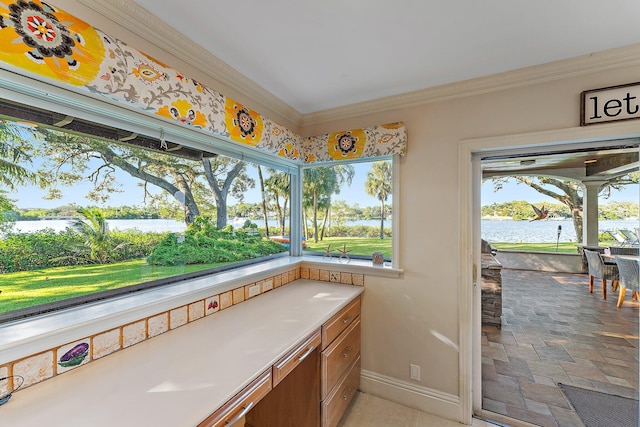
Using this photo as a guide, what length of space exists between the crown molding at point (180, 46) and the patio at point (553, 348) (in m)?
2.91

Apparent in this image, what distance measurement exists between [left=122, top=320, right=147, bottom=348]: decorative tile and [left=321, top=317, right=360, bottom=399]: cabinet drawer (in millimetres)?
960

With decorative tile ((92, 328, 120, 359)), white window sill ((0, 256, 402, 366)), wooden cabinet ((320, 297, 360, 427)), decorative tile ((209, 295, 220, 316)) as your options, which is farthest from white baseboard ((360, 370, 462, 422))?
decorative tile ((92, 328, 120, 359))

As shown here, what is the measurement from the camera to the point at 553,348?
248cm

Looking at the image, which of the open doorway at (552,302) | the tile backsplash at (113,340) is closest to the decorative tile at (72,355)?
the tile backsplash at (113,340)

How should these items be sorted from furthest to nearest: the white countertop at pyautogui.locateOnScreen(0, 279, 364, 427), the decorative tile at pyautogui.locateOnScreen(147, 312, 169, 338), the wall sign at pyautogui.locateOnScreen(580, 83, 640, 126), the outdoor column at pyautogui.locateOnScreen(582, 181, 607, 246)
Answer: the outdoor column at pyautogui.locateOnScreen(582, 181, 607, 246)
the wall sign at pyautogui.locateOnScreen(580, 83, 640, 126)
the decorative tile at pyautogui.locateOnScreen(147, 312, 169, 338)
the white countertop at pyautogui.locateOnScreen(0, 279, 364, 427)

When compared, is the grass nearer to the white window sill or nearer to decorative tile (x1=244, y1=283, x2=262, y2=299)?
the white window sill

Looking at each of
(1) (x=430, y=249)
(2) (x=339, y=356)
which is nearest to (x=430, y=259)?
(1) (x=430, y=249)

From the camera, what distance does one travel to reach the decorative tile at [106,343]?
107 centimetres

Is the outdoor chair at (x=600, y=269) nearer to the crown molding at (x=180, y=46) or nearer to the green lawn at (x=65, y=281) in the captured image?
the crown molding at (x=180, y=46)

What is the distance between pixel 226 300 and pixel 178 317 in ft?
1.05

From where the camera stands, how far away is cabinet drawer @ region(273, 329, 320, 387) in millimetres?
1138

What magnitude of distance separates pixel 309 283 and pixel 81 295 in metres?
1.49

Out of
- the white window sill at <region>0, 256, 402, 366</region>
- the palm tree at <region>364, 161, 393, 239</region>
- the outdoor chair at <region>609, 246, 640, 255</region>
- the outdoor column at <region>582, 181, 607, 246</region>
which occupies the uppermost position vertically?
the palm tree at <region>364, 161, 393, 239</region>

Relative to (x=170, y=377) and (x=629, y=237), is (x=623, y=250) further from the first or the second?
(x=170, y=377)
